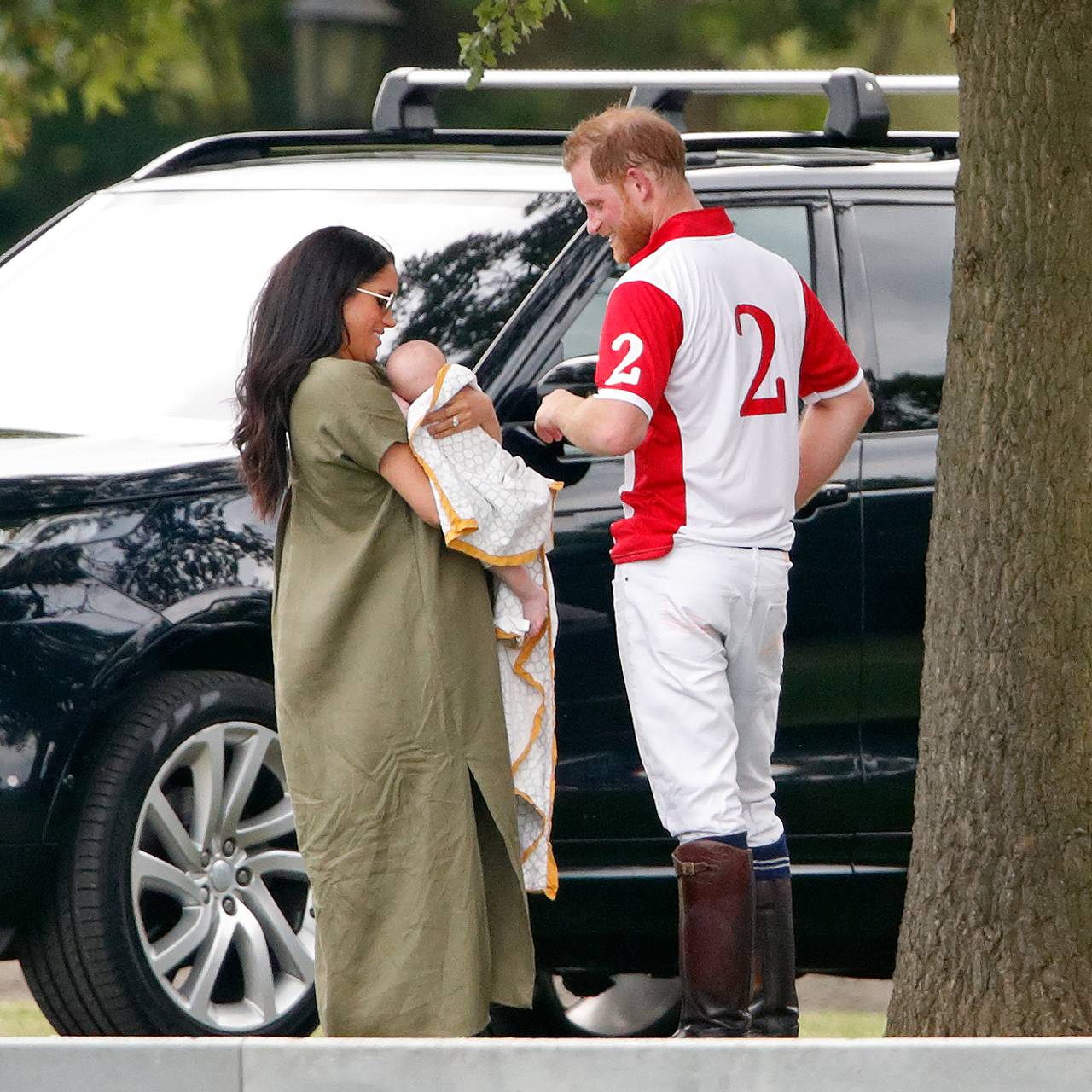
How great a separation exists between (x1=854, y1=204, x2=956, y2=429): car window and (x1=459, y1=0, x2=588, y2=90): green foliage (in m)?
0.93

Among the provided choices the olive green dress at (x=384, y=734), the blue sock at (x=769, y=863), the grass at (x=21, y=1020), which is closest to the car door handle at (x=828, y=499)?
the blue sock at (x=769, y=863)

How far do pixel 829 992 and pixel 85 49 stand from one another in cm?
Answer: 556

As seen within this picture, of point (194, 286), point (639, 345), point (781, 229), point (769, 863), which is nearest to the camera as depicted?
point (639, 345)

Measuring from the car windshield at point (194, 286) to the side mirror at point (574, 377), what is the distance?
0.68 ft

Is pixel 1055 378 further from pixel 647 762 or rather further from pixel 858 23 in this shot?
pixel 858 23

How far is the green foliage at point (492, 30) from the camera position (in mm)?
5289

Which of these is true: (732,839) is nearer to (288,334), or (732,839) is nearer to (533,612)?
(533,612)

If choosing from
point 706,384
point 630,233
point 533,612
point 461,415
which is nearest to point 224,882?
point 533,612

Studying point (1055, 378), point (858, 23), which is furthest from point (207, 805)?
point (858, 23)

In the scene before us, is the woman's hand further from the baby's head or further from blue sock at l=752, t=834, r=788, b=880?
blue sock at l=752, t=834, r=788, b=880

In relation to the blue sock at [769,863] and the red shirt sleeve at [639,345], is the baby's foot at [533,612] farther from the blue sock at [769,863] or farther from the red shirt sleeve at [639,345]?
the blue sock at [769,863]

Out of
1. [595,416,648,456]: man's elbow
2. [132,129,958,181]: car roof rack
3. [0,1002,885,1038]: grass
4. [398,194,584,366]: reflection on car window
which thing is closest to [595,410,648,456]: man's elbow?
[595,416,648,456]: man's elbow

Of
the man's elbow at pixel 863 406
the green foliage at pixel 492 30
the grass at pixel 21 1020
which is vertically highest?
the green foliage at pixel 492 30

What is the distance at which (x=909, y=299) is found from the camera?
A: 5789 mm
